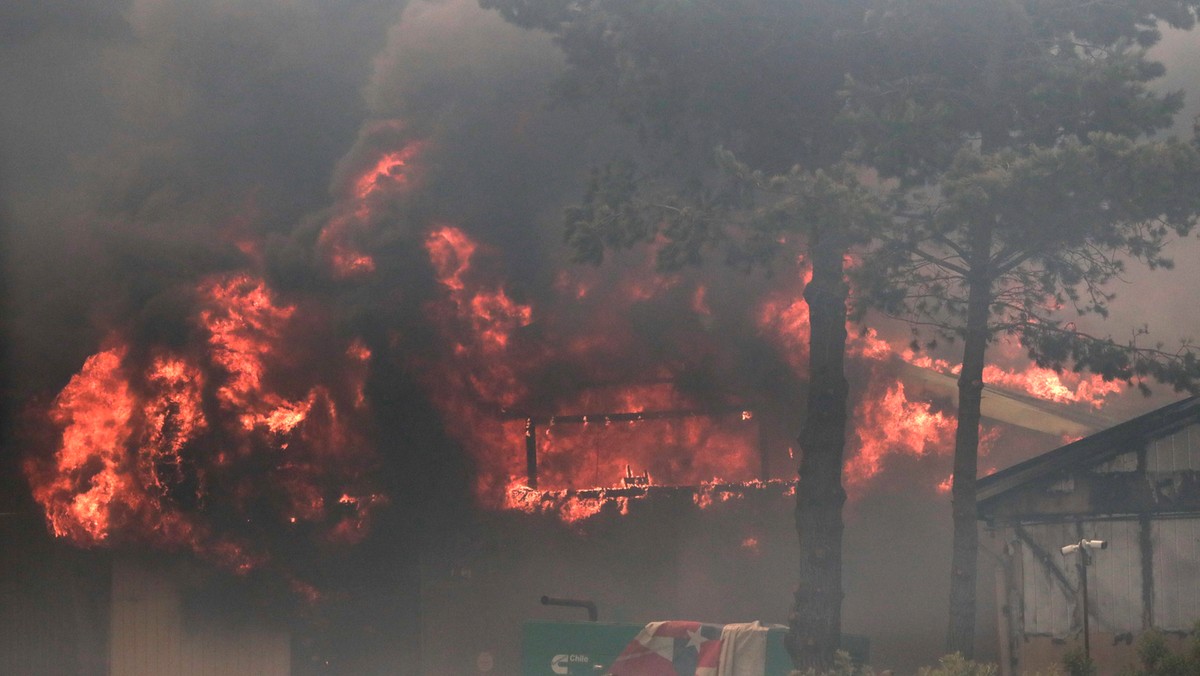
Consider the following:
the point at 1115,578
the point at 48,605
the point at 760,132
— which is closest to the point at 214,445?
the point at 48,605

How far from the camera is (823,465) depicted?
1864cm

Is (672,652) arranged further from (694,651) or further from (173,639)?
(173,639)

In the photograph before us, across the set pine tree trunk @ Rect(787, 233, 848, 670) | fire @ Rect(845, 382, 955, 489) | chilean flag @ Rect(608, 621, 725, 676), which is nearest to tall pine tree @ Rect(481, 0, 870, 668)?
pine tree trunk @ Rect(787, 233, 848, 670)

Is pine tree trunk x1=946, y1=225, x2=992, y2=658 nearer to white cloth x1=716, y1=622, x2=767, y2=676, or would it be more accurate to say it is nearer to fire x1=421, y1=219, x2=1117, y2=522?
white cloth x1=716, y1=622, x2=767, y2=676

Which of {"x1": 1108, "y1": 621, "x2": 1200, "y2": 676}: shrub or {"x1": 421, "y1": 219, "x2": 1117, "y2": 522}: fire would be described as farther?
{"x1": 421, "y1": 219, "x2": 1117, "y2": 522}: fire

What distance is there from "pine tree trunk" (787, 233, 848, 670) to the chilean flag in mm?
1823

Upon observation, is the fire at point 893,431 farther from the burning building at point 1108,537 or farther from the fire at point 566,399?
the burning building at point 1108,537

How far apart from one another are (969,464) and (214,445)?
1950cm

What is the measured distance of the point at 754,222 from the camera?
16703 mm

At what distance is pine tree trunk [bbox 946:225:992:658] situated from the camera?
1759 centimetres

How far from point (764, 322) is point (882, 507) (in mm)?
5388

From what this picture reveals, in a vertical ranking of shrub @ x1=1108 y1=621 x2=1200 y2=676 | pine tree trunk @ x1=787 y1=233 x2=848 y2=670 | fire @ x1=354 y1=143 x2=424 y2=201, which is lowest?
shrub @ x1=1108 y1=621 x2=1200 y2=676

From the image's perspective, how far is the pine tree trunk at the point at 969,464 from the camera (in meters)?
17.6

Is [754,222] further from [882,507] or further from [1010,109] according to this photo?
[882,507]
